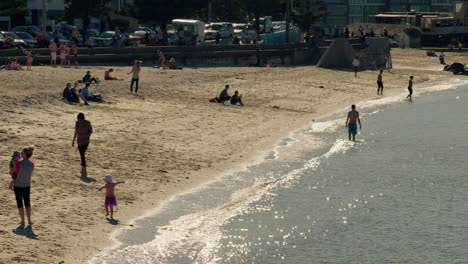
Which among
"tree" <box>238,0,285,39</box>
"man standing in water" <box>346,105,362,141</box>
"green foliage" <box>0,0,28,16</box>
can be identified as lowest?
"man standing in water" <box>346,105,362,141</box>

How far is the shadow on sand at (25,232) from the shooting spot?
20.3 metres

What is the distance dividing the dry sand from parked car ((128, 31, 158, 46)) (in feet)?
27.5

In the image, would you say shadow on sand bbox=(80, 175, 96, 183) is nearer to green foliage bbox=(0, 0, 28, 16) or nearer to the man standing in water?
the man standing in water

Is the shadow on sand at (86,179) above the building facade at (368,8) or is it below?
below

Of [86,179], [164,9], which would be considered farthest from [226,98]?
[164,9]

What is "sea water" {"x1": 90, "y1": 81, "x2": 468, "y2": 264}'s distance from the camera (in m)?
22.2

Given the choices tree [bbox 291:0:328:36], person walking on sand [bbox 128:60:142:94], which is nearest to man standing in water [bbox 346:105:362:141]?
person walking on sand [bbox 128:60:142:94]

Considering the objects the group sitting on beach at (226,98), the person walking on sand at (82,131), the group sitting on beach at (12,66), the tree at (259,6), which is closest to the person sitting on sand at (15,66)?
the group sitting on beach at (12,66)

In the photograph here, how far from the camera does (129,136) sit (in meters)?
33.5

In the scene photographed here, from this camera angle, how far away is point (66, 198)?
24062mm

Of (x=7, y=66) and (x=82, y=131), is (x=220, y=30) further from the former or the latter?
(x=82, y=131)

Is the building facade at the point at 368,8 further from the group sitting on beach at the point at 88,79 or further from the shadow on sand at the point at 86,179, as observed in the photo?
the shadow on sand at the point at 86,179

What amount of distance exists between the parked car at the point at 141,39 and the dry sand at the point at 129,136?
837 centimetres

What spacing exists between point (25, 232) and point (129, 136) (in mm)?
13297
